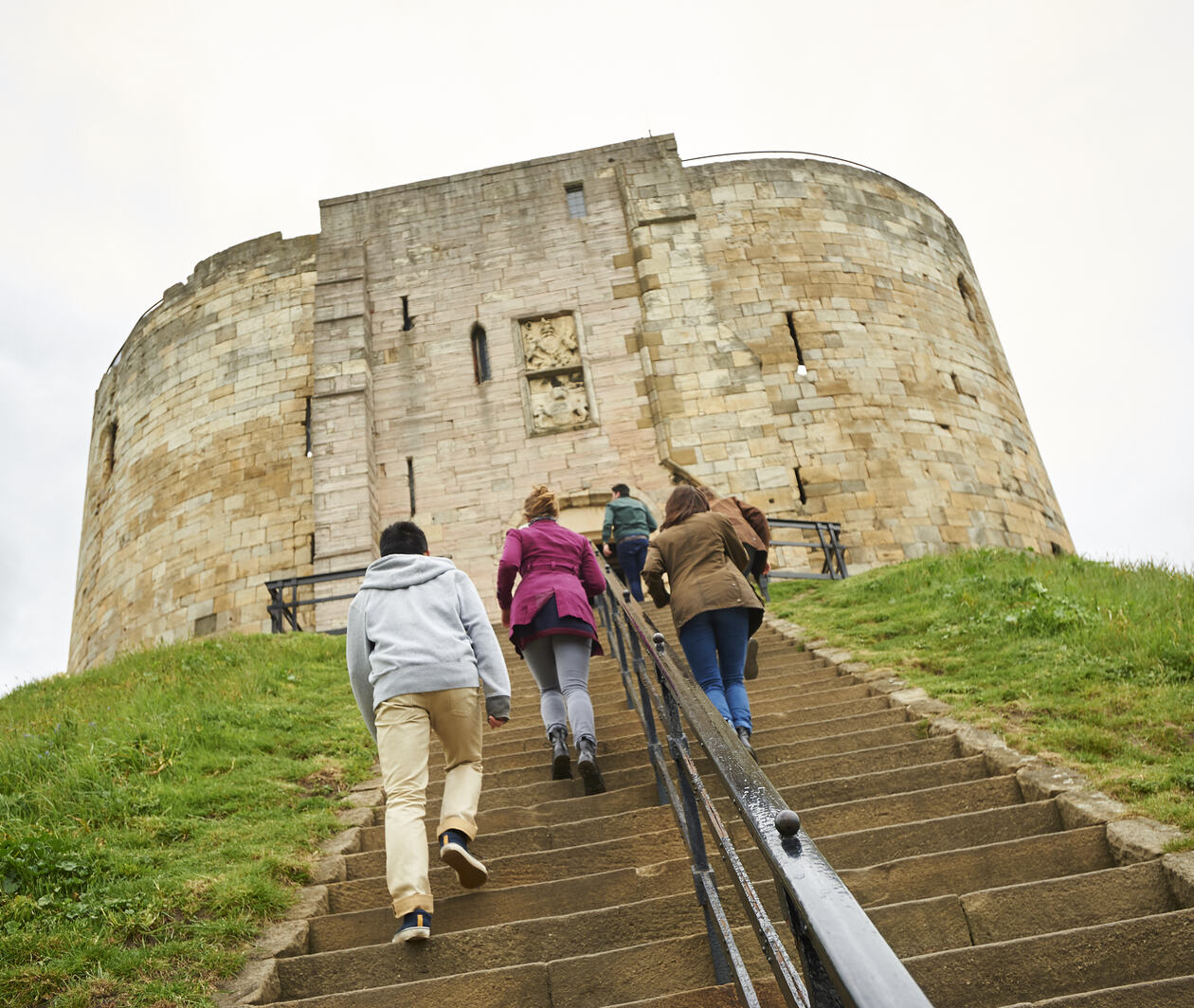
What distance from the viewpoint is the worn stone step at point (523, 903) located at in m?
3.48

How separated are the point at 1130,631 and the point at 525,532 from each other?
3.40m

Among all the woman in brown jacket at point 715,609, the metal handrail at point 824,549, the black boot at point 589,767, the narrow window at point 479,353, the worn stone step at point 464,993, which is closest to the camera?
the worn stone step at point 464,993

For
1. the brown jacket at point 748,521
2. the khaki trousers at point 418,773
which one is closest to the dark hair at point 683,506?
the brown jacket at point 748,521

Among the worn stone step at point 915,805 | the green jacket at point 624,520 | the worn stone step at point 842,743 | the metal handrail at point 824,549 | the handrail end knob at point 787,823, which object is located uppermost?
the metal handrail at point 824,549

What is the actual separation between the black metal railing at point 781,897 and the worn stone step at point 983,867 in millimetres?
637

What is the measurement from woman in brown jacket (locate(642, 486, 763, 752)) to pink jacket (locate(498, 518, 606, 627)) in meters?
0.40

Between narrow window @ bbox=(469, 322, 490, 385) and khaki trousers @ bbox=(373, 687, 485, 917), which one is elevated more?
narrow window @ bbox=(469, 322, 490, 385)

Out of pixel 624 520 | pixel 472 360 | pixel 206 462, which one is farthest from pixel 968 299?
pixel 206 462

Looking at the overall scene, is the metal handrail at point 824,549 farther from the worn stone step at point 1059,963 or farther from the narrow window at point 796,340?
the worn stone step at point 1059,963

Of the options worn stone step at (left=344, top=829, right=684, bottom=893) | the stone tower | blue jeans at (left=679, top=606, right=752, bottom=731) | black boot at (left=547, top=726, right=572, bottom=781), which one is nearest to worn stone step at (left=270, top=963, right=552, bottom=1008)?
worn stone step at (left=344, top=829, right=684, bottom=893)

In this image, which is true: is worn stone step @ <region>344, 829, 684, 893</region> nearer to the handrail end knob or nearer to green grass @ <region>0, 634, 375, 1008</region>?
green grass @ <region>0, 634, 375, 1008</region>

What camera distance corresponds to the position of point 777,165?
15383 mm

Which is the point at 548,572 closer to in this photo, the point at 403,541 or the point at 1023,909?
the point at 403,541

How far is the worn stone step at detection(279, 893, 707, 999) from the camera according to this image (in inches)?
123
